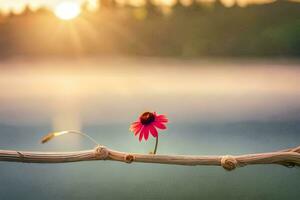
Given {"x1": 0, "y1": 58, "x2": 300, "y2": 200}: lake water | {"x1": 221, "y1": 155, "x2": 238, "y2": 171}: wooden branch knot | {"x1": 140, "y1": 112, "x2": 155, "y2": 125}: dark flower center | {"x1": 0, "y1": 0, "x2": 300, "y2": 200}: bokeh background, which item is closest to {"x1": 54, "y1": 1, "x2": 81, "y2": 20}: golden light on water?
{"x1": 0, "y1": 0, "x2": 300, "y2": 200}: bokeh background

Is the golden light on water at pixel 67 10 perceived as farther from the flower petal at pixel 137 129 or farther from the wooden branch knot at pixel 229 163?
the wooden branch knot at pixel 229 163

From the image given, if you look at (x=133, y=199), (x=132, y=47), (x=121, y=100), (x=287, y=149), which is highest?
(x=132, y=47)

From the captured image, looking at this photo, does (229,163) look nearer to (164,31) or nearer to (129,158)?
(129,158)

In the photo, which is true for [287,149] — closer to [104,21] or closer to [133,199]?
[133,199]

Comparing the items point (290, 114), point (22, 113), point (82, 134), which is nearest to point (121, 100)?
point (82, 134)

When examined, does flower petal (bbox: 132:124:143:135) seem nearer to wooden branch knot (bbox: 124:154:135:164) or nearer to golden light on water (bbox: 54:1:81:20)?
wooden branch knot (bbox: 124:154:135:164)

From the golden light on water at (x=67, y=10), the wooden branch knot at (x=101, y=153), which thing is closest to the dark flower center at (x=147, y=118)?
the wooden branch knot at (x=101, y=153)

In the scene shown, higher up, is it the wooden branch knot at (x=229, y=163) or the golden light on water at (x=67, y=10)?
the golden light on water at (x=67, y=10)
